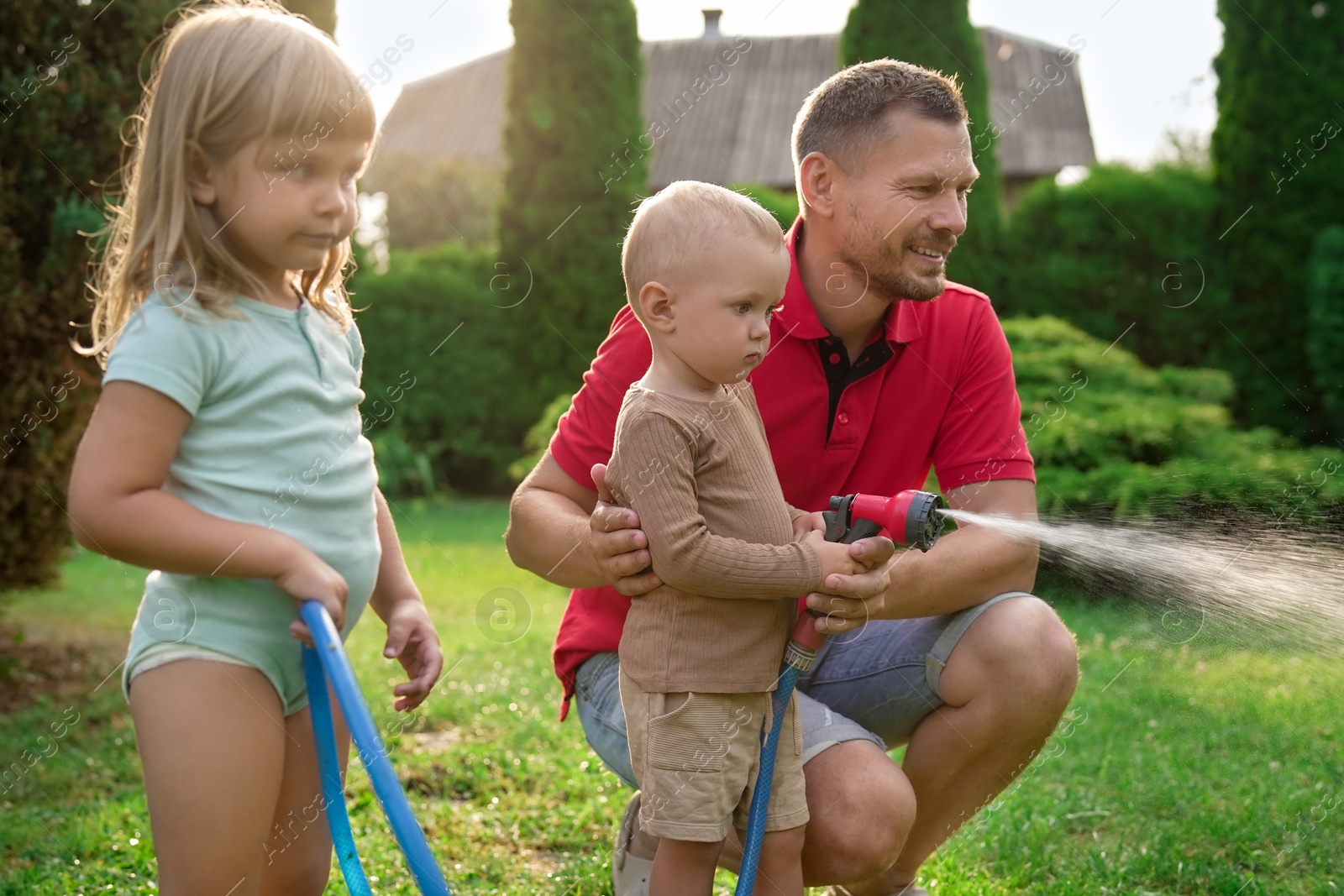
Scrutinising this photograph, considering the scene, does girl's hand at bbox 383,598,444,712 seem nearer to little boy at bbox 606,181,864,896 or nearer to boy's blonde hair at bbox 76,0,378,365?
little boy at bbox 606,181,864,896

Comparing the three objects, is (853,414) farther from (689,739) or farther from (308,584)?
(308,584)

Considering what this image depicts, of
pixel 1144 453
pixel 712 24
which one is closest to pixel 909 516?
pixel 1144 453

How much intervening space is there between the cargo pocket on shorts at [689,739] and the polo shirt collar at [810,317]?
3.24 feet

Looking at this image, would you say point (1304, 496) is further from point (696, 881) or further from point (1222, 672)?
point (696, 881)

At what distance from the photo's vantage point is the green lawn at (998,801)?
10.4ft

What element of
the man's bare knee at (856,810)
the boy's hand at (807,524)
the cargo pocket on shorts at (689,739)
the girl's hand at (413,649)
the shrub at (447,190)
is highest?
the boy's hand at (807,524)

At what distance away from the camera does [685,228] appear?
213cm

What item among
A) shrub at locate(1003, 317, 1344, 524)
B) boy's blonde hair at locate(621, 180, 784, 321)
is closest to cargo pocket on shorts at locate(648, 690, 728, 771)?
boy's blonde hair at locate(621, 180, 784, 321)

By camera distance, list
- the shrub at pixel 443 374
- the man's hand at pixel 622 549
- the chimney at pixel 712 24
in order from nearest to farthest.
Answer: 1. the man's hand at pixel 622 549
2. the shrub at pixel 443 374
3. the chimney at pixel 712 24

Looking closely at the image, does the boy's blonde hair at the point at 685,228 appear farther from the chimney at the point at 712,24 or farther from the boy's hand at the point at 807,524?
the chimney at the point at 712,24

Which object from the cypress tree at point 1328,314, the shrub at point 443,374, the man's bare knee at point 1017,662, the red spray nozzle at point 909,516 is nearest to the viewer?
the red spray nozzle at point 909,516

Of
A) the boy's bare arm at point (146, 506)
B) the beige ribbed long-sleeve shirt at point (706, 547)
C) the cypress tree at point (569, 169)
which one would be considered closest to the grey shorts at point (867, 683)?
the beige ribbed long-sleeve shirt at point (706, 547)

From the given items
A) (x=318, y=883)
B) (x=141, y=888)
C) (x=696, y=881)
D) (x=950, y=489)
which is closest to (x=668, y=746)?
(x=696, y=881)

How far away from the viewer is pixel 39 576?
5398 mm
